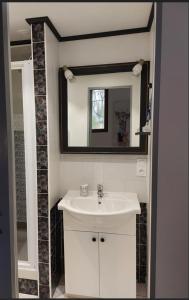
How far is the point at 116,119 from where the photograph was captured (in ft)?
6.08

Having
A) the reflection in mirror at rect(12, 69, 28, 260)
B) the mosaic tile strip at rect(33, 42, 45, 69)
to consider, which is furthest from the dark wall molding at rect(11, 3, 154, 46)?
the reflection in mirror at rect(12, 69, 28, 260)

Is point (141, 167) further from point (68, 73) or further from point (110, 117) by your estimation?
point (68, 73)

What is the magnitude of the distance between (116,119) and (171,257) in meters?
1.34

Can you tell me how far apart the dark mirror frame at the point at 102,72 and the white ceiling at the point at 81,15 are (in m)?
0.30

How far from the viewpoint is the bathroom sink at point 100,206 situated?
1492mm

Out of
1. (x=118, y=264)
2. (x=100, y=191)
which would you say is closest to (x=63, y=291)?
(x=118, y=264)

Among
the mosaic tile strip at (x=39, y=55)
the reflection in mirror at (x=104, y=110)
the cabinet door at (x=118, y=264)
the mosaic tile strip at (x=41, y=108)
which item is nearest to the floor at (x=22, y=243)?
the cabinet door at (x=118, y=264)

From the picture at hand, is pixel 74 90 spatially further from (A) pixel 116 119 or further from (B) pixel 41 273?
(B) pixel 41 273

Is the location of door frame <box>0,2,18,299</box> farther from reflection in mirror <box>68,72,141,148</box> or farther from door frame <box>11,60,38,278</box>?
reflection in mirror <box>68,72,141,148</box>

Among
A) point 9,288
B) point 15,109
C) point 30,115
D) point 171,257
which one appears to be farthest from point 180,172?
point 15,109

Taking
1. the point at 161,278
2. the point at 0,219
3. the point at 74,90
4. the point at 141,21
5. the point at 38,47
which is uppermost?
the point at 141,21

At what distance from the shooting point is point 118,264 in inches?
64.0

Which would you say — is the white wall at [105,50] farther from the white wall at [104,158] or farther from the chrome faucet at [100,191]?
the chrome faucet at [100,191]

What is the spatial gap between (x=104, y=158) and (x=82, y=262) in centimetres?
89
